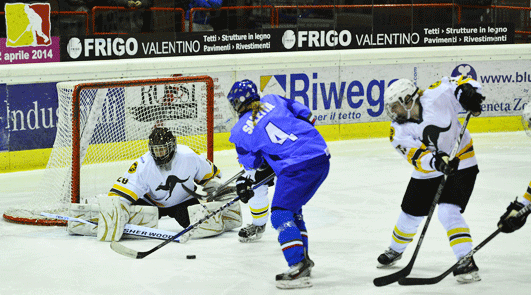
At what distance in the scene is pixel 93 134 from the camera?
564cm

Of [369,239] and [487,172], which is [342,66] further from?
[369,239]

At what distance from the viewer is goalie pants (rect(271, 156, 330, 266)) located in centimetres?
370

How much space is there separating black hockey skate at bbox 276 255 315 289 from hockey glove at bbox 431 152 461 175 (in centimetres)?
79

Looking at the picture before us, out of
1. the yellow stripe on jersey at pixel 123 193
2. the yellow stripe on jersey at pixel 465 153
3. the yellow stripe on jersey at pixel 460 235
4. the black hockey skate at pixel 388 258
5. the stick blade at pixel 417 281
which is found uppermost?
the yellow stripe on jersey at pixel 465 153

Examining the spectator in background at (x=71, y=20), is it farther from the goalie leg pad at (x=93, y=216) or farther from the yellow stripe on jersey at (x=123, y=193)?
the yellow stripe on jersey at (x=123, y=193)

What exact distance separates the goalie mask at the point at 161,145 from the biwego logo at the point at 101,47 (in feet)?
10.00

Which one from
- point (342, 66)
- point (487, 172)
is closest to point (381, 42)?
point (342, 66)

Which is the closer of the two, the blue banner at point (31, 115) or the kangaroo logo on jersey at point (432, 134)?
the kangaroo logo on jersey at point (432, 134)

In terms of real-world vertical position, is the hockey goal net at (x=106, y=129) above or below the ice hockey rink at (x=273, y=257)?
above

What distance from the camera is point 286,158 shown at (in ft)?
12.3

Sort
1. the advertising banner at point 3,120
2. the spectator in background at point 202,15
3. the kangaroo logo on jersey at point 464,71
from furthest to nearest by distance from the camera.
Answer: the kangaroo logo on jersey at point 464,71 → the spectator in background at point 202,15 → the advertising banner at point 3,120

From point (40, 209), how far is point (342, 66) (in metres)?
3.93

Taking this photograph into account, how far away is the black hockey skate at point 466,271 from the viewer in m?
3.71

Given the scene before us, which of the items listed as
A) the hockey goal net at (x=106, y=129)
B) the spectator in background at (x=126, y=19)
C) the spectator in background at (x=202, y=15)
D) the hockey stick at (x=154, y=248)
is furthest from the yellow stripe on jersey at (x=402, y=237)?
the spectator in background at (x=202, y=15)
